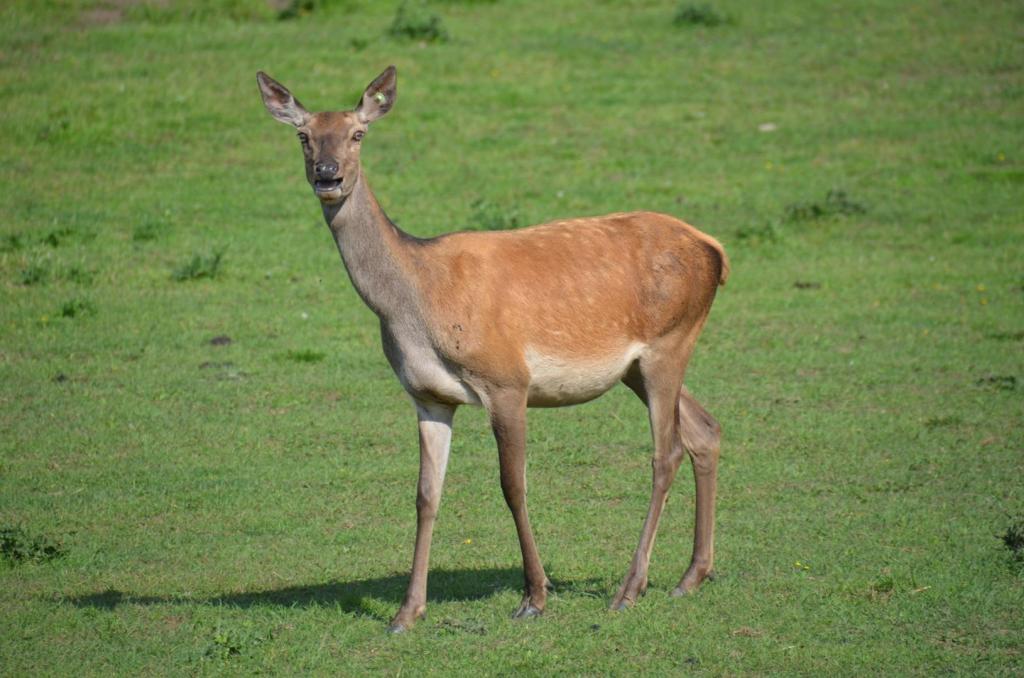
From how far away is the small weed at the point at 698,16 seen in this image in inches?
841

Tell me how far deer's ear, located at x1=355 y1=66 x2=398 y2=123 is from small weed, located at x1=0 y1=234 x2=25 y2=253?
812 centimetres

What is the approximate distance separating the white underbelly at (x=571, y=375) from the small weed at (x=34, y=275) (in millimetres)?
7918

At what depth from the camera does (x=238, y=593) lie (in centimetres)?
802

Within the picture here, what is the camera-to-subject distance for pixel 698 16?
21438 mm

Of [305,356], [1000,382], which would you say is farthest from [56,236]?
[1000,382]

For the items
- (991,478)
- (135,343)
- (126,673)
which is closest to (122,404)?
(135,343)

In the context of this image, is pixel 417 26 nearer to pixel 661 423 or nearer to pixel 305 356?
pixel 305 356

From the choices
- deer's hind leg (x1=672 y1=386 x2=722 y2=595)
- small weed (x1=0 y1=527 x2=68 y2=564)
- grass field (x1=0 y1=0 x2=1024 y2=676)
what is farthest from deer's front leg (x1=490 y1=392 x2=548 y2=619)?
small weed (x1=0 y1=527 x2=68 y2=564)

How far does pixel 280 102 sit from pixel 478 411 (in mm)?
4388

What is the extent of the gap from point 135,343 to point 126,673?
620 centimetres

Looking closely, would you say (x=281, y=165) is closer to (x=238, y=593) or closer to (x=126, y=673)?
(x=238, y=593)

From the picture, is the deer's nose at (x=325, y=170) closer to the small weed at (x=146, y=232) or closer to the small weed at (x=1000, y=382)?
the small weed at (x=1000, y=382)

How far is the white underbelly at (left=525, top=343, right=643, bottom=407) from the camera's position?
7629 millimetres

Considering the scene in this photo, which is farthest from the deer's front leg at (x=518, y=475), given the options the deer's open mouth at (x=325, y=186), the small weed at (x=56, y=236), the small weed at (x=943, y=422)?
the small weed at (x=56, y=236)
